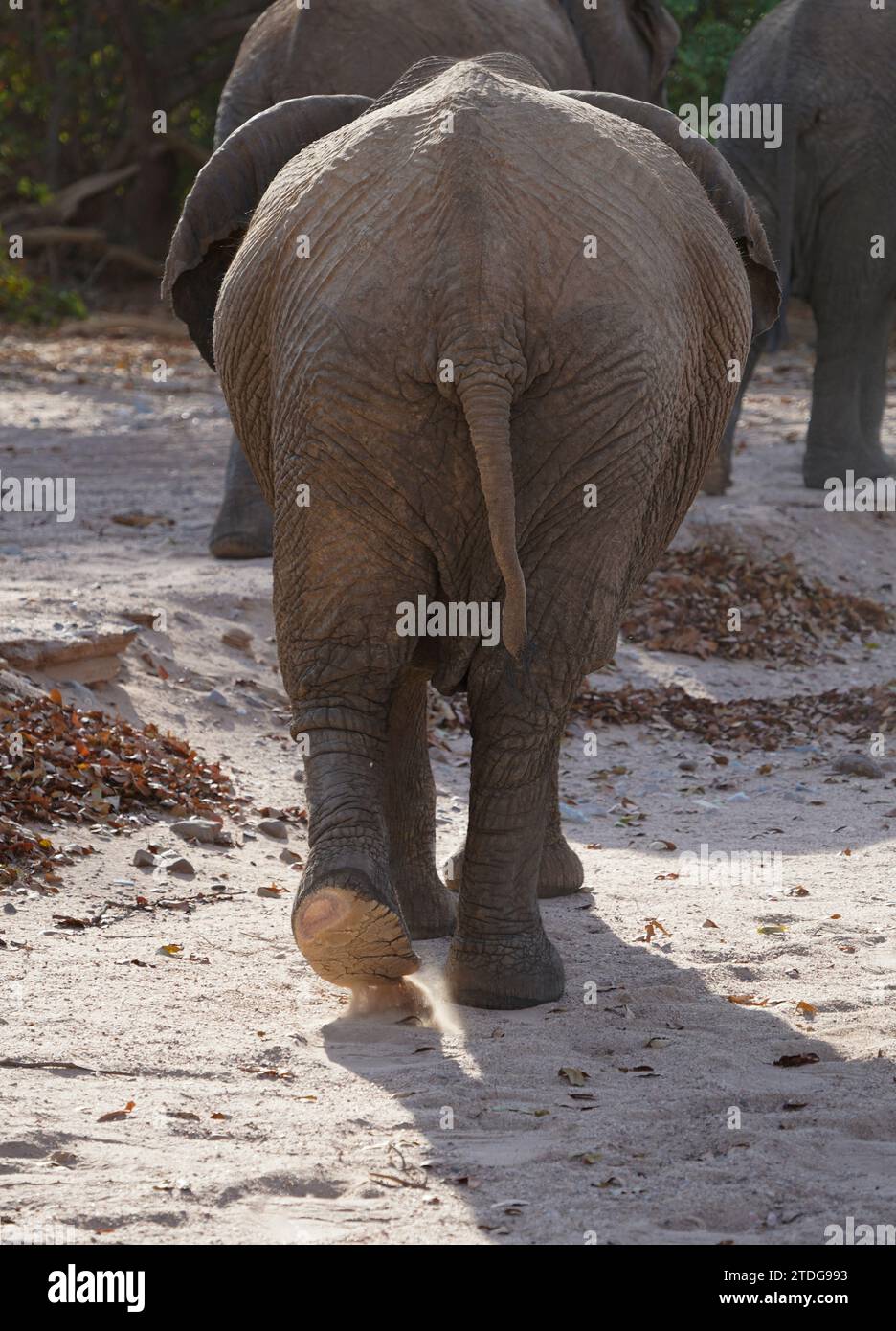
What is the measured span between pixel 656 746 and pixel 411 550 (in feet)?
13.9

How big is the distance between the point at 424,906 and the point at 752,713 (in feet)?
12.2

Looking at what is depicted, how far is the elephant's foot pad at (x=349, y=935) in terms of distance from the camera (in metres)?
4.11

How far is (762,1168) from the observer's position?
358 cm

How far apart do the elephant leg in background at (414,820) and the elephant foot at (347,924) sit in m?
0.91

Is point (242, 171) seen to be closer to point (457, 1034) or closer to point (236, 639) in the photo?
point (457, 1034)

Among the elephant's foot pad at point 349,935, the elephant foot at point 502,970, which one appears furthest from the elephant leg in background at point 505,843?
the elephant's foot pad at point 349,935

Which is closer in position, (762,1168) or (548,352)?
(762,1168)

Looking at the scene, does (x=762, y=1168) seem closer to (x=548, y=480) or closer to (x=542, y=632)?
(x=542, y=632)

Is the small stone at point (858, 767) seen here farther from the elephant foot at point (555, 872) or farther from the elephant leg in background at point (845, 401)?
the elephant leg in background at point (845, 401)

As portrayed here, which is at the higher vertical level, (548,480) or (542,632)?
(548,480)
